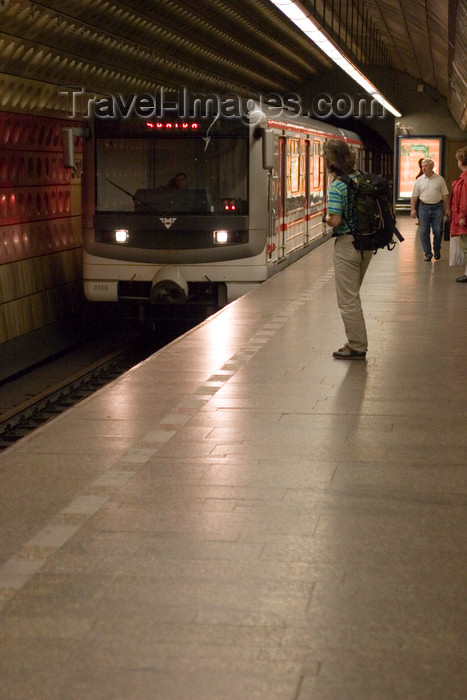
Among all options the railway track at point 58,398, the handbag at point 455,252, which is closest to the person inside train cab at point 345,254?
the railway track at point 58,398

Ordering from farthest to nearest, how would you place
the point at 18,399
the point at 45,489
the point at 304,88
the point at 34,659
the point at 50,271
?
1. the point at 304,88
2. the point at 50,271
3. the point at 18,399
4. the point at 45,489
5. the point at 34,659

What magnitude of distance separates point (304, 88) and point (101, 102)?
79.4 feet

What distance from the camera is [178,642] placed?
361 cm

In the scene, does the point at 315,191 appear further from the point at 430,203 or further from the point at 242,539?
the point at 242,539

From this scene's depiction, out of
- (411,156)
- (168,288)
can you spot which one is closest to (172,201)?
(168,288)

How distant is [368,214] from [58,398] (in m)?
5.12

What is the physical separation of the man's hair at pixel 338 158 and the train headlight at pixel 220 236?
5.17 m

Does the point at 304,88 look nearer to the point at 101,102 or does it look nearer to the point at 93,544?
the point at 101,102

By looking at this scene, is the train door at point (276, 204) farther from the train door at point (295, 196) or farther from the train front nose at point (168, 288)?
the train front nose at point (168, 288)

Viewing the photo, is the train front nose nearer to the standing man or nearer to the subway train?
the subway train

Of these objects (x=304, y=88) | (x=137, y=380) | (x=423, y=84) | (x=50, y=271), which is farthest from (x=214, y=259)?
(x=423, y=84)

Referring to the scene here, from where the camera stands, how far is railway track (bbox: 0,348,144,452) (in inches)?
444

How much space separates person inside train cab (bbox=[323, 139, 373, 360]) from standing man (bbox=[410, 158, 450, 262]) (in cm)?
864

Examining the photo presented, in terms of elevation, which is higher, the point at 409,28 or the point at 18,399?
the point at 409,28
